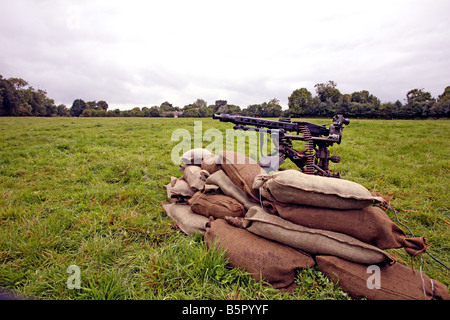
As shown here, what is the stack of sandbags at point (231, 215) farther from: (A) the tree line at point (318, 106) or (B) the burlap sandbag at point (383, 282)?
(A) the tree line at point (318, 106)

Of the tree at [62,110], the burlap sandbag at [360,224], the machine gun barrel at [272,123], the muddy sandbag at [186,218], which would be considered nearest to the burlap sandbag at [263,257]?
the burlap sandbag at [360,224]

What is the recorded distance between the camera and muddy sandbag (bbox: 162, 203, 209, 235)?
2817mm

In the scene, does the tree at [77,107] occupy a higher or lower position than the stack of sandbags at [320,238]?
higher

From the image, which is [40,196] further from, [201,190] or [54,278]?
[201,190]

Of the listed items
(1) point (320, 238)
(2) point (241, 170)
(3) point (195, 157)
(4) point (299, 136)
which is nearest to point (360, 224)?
(1) point (320, 238)

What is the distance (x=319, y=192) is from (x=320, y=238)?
482 millimetres

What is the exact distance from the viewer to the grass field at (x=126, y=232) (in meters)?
1.93

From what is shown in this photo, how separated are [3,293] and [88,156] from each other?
5589mm

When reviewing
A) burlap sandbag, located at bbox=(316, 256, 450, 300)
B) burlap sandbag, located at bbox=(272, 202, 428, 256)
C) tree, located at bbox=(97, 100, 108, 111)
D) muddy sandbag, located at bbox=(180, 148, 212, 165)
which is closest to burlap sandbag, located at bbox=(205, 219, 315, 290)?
burlap sandbag, located at bbox=(316, 256, 450, 300)

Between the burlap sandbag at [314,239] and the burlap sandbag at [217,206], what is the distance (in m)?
0.43

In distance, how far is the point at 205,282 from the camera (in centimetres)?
195

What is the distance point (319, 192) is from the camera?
2.09 m

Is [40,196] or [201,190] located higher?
[201,190]

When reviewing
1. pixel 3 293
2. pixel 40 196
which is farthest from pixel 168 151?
pixel 3 293
